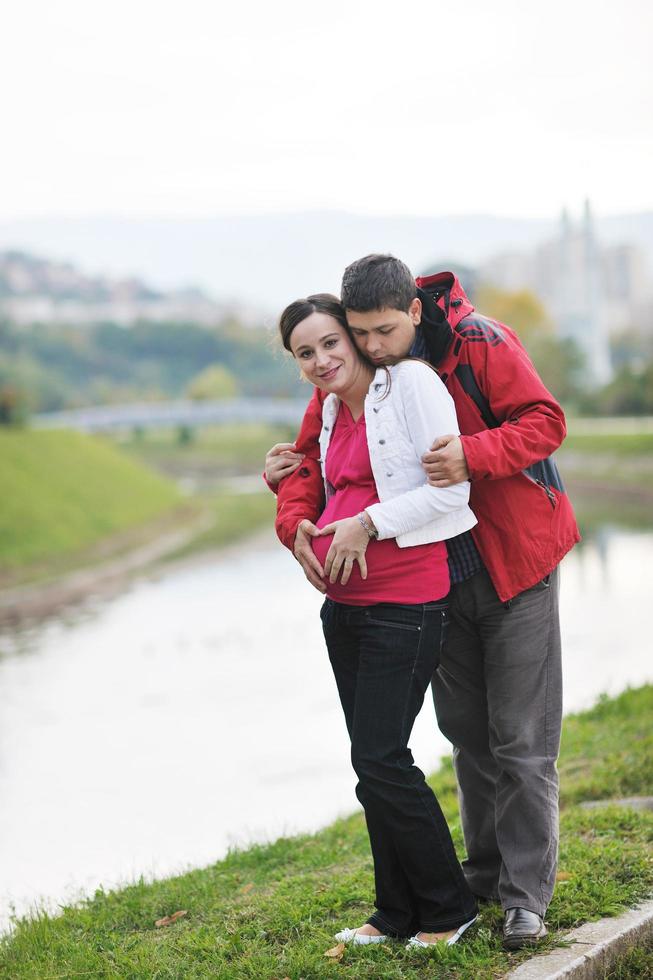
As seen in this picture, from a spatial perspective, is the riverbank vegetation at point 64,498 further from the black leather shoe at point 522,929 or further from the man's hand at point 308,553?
the black leather shoe at point 522,929

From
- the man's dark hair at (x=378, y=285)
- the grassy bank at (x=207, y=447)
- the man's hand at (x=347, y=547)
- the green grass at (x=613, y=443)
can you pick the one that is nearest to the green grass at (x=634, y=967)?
the man's hand at (x=347, y=547)

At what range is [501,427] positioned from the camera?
2.72 metres

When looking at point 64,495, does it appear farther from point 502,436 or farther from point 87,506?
point 502,436

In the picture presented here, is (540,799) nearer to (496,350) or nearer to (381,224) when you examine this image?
(496,350)

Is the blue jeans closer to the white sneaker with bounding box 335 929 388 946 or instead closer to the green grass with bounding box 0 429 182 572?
the white sneaker with bounding box 335 929 388 946

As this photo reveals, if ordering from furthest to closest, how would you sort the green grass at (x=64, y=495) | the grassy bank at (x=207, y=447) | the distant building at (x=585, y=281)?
the distant building at (x=585, y=281) → the grassy bank at (x=207, y=447) → the green grass at (x=64, y=495)

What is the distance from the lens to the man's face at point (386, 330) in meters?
2.73

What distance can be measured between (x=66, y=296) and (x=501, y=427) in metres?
126

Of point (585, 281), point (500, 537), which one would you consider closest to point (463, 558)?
point (500, 537)

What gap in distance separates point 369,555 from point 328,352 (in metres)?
0.50

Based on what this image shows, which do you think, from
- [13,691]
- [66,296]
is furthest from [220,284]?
[13,691]

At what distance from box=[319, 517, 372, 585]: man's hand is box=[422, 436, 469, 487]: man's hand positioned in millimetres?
188

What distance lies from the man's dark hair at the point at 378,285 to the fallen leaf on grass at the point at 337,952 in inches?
60.5

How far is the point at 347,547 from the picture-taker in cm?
270
